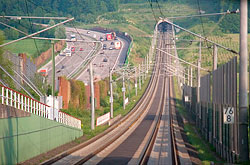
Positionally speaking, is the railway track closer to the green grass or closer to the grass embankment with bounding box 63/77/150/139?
the grass embankment with bounding box 63/77/150/139

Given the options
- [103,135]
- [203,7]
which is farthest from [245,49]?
[203,7]

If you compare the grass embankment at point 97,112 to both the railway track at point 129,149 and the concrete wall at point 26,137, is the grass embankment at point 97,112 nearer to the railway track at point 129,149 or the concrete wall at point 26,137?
the railway track at point 129,149

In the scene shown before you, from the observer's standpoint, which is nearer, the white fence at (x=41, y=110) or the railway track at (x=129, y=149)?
the white fence at (x=41, y=110)

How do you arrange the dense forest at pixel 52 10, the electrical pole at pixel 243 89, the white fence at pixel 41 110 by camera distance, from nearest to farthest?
1. the electrical pole at pixel 243 89
2. the white fence at pixel 41 110
3. the dense forest at pixel 52 10

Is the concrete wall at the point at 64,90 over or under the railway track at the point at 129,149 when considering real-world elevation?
over

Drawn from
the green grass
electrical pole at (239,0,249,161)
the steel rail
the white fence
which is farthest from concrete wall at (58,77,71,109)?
electrical pole at (239,0,249,161)

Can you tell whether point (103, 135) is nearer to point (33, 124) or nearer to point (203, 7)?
point (33, 124)

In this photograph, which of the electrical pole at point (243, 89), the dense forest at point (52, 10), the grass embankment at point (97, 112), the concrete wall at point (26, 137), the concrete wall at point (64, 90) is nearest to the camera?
the electrical pole at point (243, 89)

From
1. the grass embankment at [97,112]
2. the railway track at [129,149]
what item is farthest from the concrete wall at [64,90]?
the railway track at [129,149]

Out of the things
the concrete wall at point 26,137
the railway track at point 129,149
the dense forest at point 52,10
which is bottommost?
the railway track at point 129,149
